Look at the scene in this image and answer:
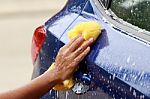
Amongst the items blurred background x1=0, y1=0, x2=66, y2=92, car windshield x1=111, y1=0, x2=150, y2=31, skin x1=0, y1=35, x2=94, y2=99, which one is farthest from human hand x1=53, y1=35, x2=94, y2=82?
blurred background x1=0, y1=0, x2=66, y2=92

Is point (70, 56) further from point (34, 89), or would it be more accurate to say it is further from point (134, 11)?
point (134, 11)

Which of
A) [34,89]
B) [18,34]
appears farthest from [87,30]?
[18,34]

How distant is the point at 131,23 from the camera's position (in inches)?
102

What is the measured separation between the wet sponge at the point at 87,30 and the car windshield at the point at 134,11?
15 cm

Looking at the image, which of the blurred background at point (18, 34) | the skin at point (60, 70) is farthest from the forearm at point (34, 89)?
the blurred background at point (18, 34)

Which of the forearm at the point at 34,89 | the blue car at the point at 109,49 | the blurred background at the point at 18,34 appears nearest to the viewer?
the blue car at the point at 109,49

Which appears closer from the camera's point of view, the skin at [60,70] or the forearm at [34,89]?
the skin at [60,70]

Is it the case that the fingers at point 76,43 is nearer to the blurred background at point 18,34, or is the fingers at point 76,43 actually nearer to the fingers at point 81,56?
the fingers at point 81,56

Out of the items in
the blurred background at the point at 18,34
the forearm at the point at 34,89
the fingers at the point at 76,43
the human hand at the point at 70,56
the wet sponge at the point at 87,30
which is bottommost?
the blurred background at the point at 18,34

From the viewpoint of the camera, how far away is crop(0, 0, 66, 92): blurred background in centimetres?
694

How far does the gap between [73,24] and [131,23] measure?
36cm

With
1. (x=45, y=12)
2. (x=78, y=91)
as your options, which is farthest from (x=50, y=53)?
(x=45, y=12)

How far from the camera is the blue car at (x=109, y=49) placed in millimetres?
2201

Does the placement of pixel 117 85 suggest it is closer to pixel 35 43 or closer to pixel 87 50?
pixel 87 50
